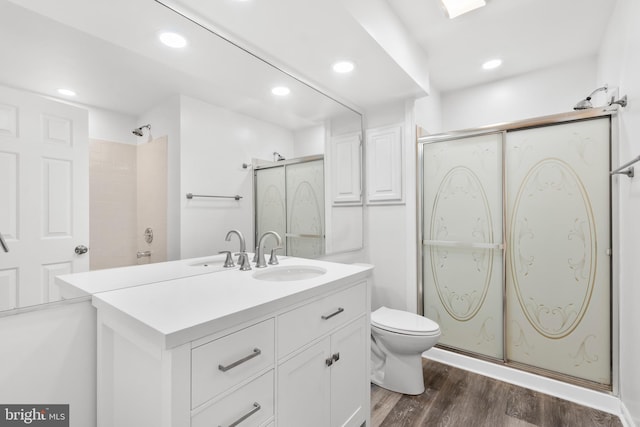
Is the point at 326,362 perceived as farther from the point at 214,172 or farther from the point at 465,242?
the point at 465,242

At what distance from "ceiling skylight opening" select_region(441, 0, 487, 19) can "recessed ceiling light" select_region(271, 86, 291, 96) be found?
3.47ft

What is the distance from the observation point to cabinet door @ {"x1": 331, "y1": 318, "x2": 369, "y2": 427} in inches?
52.9

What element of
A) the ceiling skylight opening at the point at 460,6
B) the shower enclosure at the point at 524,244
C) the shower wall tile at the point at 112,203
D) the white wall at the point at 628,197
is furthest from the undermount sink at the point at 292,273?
the ceiling skylight opening at the point at 460,6

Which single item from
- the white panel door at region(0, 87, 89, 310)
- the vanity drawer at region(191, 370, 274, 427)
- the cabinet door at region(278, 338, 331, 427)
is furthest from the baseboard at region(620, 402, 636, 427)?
the white panel door at region(0, 87, 89, 310)

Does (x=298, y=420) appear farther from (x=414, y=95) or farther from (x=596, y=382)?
(x=414, y=95)

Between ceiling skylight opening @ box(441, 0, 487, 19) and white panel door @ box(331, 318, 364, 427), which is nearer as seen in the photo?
white panel door @ box(331, 318, 364, 427)

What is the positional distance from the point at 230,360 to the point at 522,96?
3.05 m

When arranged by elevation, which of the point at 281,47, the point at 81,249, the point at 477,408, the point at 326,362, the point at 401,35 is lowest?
the point at 477,408

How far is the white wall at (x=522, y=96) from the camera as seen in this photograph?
235cm

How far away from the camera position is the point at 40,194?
3.11 feet

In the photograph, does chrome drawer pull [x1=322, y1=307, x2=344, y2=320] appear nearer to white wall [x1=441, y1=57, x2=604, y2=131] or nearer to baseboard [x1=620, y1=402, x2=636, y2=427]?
baseboard [x1=620, y1=402, x2=636, y2=427]

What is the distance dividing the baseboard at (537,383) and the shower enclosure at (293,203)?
1352 mm

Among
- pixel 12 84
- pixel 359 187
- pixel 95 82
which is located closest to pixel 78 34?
pixel 95 82

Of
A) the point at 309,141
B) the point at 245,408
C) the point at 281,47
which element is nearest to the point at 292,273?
the point at 245,408
